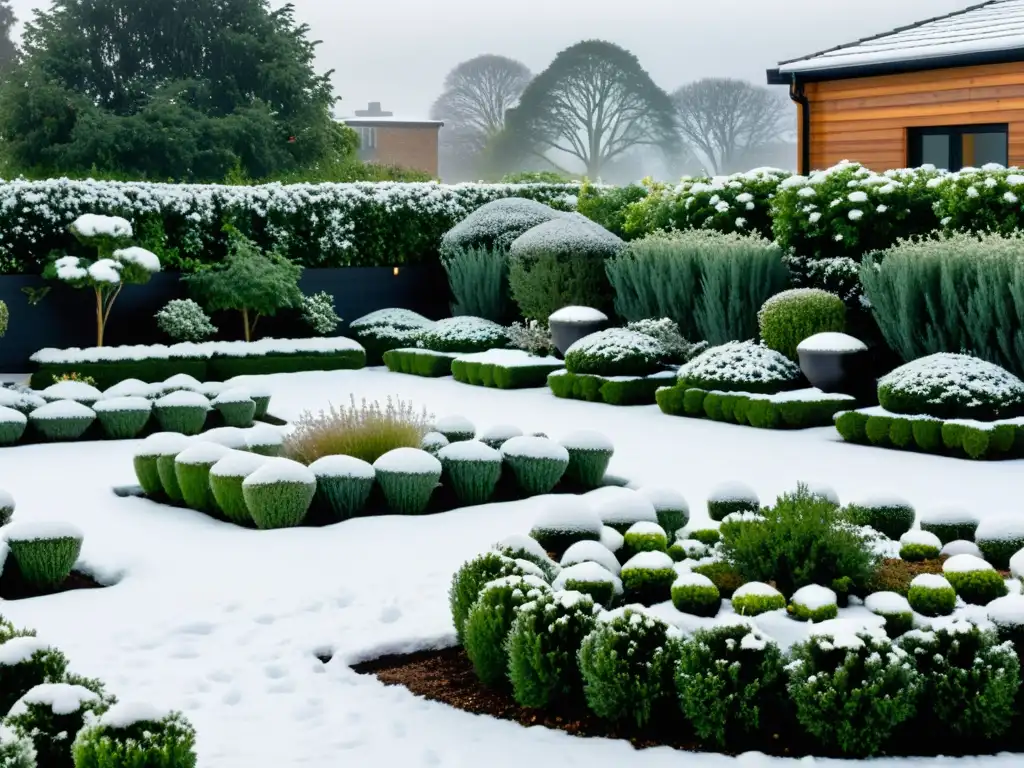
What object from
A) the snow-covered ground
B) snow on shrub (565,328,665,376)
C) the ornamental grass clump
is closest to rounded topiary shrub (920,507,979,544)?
the snow-covered ground

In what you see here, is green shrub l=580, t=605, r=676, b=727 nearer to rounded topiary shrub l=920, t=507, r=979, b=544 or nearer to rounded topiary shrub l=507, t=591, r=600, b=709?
rounded topiary shrub l=507, t=591, r=600, b=709

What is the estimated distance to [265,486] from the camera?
880 cm

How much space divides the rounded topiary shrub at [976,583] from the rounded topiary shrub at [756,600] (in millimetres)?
830

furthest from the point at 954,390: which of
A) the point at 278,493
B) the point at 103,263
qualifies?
the point at 103,263

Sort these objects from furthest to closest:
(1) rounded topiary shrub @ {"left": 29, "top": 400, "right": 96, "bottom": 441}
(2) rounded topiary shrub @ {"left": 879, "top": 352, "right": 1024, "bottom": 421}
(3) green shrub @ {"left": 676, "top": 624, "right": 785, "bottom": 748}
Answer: (1) rounded topiary shrub @ {"left": 29, "top": 400, "right": 96, "bottom": 441} → (2) rounded topiary shrub @ {"left": 879, "top": 352, "right": 1024, "bottom": 421} → (3) green shrub @ {"left": 676, "top": 624, "right": 785, "bottom": 748}

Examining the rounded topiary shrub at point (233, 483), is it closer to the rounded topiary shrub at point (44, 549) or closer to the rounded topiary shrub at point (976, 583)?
the rounded topiary shrub at point (44, 549)

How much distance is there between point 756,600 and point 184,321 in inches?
579

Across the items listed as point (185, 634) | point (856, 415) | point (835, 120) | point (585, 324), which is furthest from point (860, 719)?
point (835, 120)

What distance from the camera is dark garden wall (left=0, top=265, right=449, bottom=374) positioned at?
19.5 metres

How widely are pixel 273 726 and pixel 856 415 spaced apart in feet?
27.4

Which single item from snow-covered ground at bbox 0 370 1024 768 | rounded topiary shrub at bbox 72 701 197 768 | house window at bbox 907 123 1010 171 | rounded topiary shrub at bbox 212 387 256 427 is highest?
house window at bbox 907 123 1010 171

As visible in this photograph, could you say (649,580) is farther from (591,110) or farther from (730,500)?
(591,110)

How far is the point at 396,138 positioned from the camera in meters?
65.5

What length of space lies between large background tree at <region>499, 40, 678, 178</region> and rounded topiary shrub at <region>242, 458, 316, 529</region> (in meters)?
41.5
